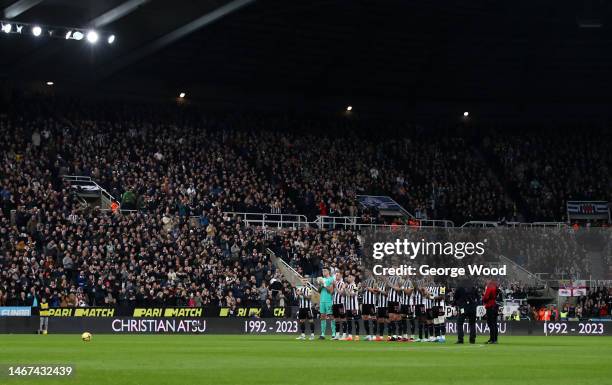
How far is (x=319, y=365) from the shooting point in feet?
68.8

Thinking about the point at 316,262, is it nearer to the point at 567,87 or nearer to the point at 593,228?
the point at 593,228

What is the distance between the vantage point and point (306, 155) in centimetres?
6931

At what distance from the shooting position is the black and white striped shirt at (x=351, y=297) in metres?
38.1

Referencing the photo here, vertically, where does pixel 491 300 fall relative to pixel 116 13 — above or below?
below

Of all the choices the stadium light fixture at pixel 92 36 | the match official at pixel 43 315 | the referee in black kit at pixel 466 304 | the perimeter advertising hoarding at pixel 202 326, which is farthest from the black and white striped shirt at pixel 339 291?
the stadium light fixture at pixel 92 36

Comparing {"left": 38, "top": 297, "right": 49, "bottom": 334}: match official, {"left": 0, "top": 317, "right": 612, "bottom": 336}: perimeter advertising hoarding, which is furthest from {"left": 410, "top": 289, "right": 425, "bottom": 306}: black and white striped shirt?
{"left": 38, "top": 297, "right": 49, "bottom": 334}: match official

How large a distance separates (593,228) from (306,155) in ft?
56.4

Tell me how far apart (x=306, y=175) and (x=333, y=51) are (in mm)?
7787

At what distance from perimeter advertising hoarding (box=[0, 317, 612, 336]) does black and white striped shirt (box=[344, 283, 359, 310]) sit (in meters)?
6.29

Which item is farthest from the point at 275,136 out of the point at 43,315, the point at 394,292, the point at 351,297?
the point at 394,292

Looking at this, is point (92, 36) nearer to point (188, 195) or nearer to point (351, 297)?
point (188, 195)

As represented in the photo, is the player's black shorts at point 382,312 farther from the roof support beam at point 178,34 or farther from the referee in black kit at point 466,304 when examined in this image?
the roof support beam at point 178,34

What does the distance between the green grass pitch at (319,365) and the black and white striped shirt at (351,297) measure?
8809 mm

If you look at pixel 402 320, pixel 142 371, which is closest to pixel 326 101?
pixel 402 320
